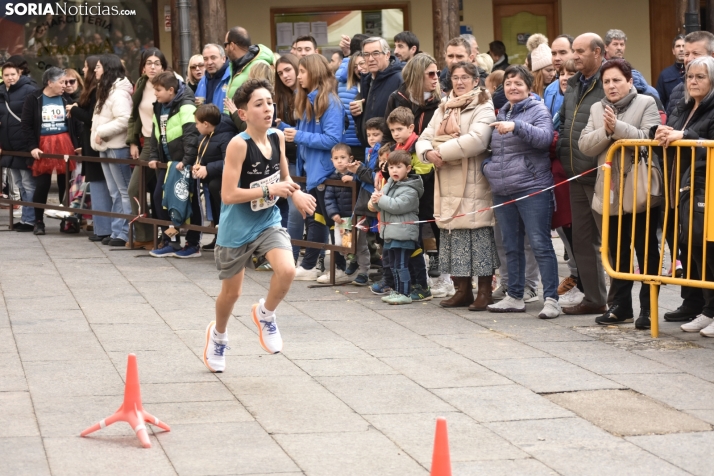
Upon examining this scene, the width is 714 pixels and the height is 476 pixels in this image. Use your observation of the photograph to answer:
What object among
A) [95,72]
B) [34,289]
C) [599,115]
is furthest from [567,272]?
[95,72]

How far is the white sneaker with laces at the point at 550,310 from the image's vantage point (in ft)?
29.3

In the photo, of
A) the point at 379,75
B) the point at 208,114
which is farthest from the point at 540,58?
the point at 208,114

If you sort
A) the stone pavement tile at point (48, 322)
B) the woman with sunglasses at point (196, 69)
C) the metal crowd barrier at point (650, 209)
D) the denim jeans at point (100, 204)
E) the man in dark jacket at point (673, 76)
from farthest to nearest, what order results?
the denim jeans at point (100, 204) < the woman with sunglasses at point (196, 69) < the man in dark jacket at point (673, 76) < the stone pavement tile at point (48, 322) < the metal crowd barrier at point (650, 209)

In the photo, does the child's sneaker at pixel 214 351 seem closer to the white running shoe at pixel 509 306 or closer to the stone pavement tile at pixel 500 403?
the stone pavement tile at pixel 500 403

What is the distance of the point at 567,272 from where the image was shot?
11.1m

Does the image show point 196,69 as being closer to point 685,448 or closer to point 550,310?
point 550,310

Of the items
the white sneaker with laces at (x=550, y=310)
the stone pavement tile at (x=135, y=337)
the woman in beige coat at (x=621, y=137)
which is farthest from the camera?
the white sneaker with laces at (x=550, y=310)

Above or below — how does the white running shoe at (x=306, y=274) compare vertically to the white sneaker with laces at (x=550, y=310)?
above

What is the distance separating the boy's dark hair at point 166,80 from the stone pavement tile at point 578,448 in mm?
6921

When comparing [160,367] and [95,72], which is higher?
[95,72]

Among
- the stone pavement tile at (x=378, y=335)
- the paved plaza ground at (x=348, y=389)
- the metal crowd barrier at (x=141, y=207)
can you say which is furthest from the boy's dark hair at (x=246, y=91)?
the metal crowd barrier at (x=141, y=207)

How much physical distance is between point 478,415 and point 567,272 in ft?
16.9

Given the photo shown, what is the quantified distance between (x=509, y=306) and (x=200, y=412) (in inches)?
141

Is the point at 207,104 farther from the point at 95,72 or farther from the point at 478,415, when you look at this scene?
the point at 478,415
